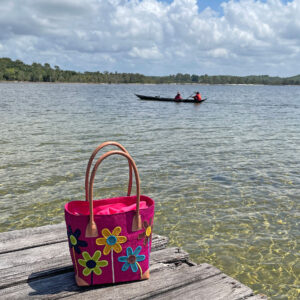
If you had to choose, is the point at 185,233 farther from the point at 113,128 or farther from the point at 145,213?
the point at 113,128

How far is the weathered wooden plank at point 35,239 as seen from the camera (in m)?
4.03

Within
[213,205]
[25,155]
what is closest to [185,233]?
[213,205]

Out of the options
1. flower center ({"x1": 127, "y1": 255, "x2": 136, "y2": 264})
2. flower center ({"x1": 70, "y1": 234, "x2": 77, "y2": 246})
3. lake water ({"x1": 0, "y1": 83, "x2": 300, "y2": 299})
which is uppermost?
flower center ({"x1": 70, "y1": 234, "x2": 77, "y2": 246})

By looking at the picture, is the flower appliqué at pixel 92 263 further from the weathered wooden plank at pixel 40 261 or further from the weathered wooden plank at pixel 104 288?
the weathered wooden plank at pixel 40 261

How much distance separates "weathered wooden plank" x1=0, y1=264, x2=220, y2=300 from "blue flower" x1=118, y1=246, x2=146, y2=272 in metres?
0.18

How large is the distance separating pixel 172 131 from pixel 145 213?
1738 cm

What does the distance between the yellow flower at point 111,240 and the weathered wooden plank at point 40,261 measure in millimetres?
771

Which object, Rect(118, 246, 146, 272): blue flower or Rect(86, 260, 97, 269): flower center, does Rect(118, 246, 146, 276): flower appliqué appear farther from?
Rect(86, 260, 97, 269): flower center

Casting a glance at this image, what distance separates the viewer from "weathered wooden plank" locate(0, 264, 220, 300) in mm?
3023

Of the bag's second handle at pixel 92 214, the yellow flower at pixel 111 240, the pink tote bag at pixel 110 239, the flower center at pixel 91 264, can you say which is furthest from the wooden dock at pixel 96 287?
the bag's second handle at pixel 92 214

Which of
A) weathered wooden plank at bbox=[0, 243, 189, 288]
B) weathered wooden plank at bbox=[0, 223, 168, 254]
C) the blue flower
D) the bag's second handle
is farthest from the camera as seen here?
weathered wooden plank at bbox=[0, 223, 168, 254]

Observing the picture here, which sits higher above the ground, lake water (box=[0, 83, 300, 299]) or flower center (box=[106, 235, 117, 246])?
flower center (box=[106, 235, 117, 246])

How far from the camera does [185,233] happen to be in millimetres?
6359

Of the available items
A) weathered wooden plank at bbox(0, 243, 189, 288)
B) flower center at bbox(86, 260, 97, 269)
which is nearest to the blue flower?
flower center at bbox(86, 260, 97, 269)
